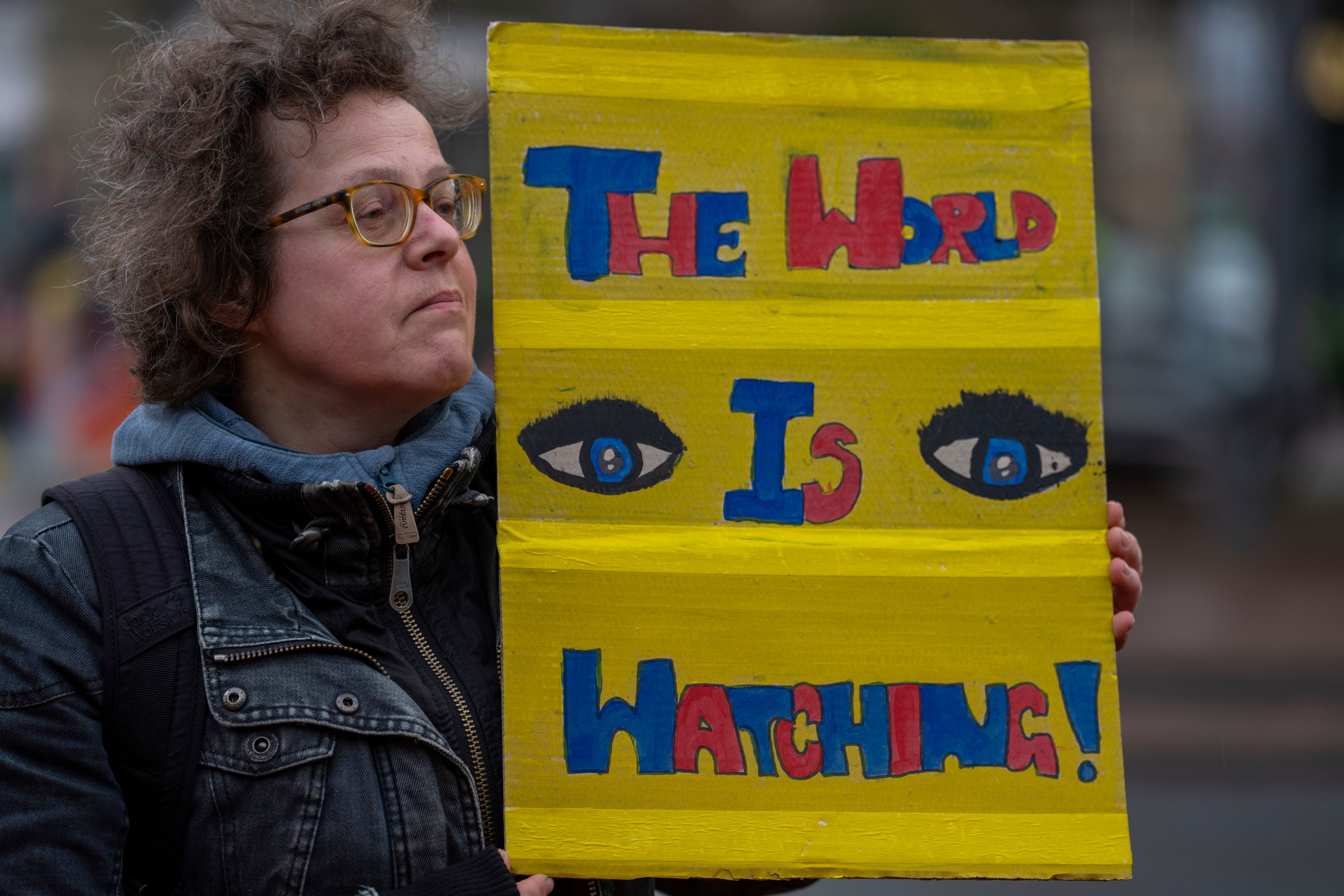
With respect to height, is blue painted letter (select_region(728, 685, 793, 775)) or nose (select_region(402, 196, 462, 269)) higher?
nose (select_region(402, 196, 462, 269))

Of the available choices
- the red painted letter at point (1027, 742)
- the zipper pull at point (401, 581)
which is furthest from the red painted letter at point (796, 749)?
the zipper pull at point (401, 581)

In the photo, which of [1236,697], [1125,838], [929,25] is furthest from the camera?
[929,25]

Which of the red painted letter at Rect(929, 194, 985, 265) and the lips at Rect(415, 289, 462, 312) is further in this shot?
the red painted letter at Rect(929, 194, 985, 265)

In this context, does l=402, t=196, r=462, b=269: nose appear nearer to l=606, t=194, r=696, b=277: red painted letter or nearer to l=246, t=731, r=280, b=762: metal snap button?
l=606, t=194, r=696, b=277: red painted letter

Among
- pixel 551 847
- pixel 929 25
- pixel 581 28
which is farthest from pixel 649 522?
pixel 929 25

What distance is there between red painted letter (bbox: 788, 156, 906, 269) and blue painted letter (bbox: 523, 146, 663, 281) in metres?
0.19

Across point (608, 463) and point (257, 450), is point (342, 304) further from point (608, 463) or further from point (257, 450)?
point (608, 463)

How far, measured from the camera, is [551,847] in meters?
1.46

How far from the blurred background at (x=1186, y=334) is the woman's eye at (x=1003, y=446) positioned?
3034mm

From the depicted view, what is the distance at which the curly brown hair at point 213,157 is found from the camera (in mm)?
1476

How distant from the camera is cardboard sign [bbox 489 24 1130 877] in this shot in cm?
150

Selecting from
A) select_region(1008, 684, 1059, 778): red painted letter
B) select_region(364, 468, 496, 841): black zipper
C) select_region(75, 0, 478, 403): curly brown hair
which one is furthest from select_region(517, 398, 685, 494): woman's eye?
select_region(1008, 684, 1059, 778): red painted letter

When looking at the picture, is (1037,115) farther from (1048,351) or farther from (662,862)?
(662,862)

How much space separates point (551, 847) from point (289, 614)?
39 cm
